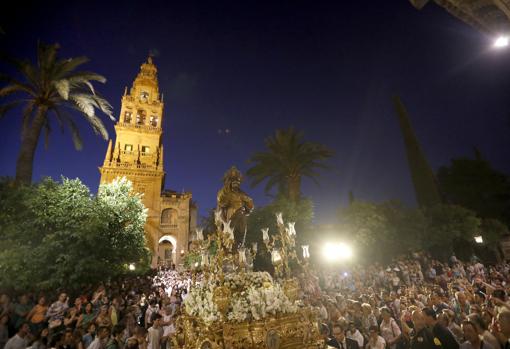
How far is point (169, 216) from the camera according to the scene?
36969 millimetres

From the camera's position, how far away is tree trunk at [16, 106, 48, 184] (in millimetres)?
13844

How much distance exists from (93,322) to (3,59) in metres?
15.2

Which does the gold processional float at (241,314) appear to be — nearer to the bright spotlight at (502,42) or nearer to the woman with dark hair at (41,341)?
the woman with dark hair at (41,341)

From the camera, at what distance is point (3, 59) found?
45.0ft

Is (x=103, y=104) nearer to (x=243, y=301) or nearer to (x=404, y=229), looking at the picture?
(x=243, y=301)

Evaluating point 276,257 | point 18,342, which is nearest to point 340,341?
point 276,257

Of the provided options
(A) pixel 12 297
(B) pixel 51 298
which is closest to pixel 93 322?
(B) pixel 51 298

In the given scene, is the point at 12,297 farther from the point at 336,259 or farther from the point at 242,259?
the point at 336,259

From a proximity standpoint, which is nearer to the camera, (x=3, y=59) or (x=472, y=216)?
(x=3, y=59)

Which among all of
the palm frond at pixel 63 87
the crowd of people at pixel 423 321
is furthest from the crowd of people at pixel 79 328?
the palm frond at pixel 63 87

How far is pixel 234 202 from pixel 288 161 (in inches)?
677

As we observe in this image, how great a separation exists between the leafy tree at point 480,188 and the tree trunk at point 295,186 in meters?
24.9

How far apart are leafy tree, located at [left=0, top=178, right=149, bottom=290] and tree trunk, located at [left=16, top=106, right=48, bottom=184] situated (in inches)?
28.2

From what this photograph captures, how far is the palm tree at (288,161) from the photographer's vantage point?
23781 mm
